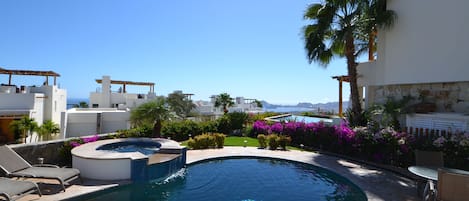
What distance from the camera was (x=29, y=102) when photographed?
17.9 m

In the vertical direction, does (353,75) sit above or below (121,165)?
above

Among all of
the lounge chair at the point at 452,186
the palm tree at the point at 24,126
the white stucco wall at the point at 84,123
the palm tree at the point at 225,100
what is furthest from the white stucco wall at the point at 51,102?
the lounge chair at the point at 452,186

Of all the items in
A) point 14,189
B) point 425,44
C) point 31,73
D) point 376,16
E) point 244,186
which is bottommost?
point 244,186

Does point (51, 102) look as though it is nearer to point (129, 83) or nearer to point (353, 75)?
point (129, 83)

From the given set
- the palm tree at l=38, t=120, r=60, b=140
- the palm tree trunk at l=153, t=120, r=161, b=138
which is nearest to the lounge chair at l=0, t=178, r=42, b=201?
the palm tree trunk at l=153, t=120, r=161, b=138

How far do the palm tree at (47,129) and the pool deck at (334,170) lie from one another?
12093mm

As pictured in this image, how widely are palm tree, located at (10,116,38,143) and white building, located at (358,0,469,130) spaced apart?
844 inches

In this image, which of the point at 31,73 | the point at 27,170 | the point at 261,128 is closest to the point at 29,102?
the point at 31,73

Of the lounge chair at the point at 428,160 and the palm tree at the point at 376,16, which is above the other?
the palm tree at the point at 376,16

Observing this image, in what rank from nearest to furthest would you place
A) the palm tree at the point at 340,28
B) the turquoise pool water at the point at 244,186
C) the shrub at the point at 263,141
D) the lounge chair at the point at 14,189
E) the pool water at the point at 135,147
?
the lounge chair at the point at 14,189 < the turquoise pool water at the point at 244,186 < the pool water at the point at 135,147 < the palm tree at the point at 340,28 < the shrub at the point at 263,141

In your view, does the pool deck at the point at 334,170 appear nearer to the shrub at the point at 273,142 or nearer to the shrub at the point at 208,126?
the shrub at the point at 273,142

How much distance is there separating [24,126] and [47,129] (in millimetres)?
1964

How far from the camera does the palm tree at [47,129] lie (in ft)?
57.9

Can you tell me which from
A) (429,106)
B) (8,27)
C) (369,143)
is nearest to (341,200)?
(369,143)
